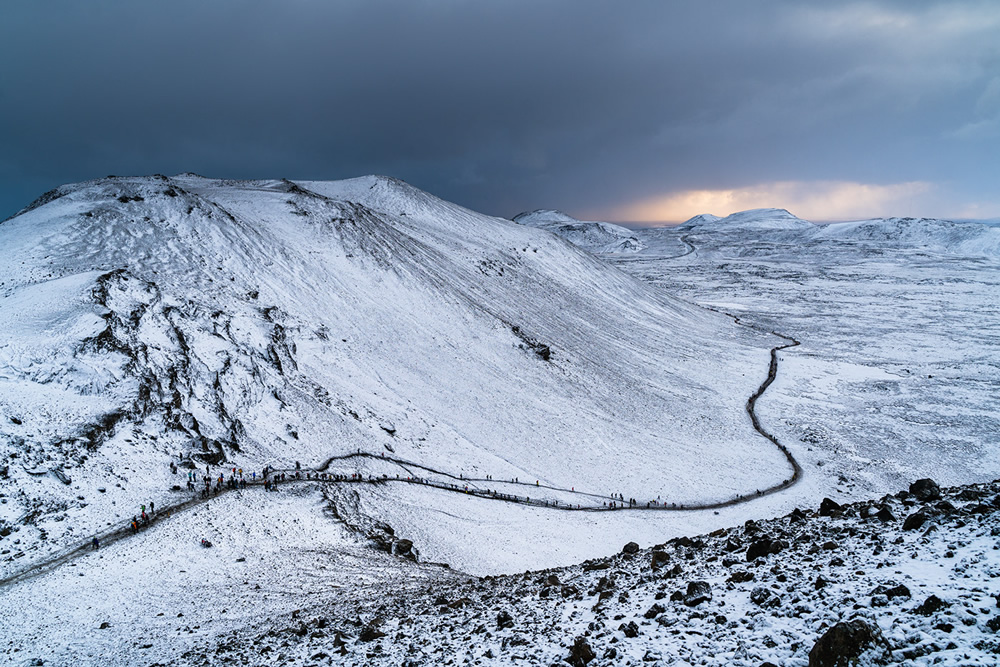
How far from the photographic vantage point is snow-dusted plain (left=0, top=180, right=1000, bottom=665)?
14.6 m

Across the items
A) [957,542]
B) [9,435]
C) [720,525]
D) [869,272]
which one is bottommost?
[720,525]

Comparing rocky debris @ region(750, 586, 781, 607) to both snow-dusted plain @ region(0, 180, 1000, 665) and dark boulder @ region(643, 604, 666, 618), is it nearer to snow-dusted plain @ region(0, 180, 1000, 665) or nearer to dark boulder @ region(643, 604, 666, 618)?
snow-dusted plain @ region(0, 180, 1000, 665)

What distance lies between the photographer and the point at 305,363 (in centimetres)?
4888

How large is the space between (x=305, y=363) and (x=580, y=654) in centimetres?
4273

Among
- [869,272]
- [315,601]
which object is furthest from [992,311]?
[315,601]

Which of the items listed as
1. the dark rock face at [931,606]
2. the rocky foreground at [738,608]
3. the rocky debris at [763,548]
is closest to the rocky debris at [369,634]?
the rocky foreground at [738,608]

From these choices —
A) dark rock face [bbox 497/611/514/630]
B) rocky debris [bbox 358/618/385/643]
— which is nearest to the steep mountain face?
rocky debris [bbox 358/618/385/643]

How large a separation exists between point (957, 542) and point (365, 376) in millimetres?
44658

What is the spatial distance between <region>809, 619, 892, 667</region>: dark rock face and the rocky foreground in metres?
0.02

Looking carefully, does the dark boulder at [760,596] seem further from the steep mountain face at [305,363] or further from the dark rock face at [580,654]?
the steep mountain face at [305,363]

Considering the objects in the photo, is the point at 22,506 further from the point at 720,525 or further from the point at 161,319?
the point at 720,525

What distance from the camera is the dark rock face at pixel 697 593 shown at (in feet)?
40.0

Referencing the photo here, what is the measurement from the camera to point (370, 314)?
61.1 m

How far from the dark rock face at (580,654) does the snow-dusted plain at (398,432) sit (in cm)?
42
